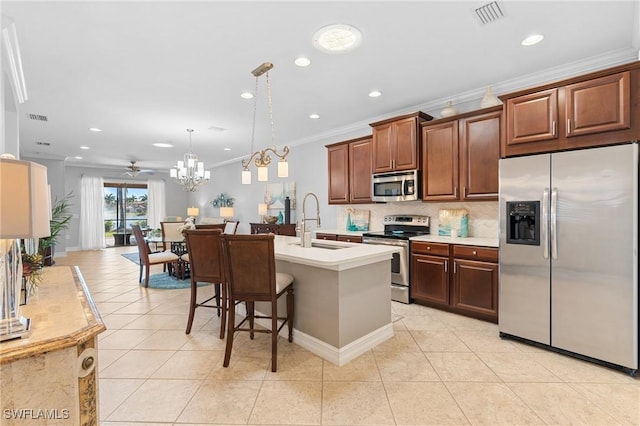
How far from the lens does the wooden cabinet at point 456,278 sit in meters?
3.23

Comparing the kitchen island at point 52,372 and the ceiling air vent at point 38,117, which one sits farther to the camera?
the ceiling air vent at point 38,117

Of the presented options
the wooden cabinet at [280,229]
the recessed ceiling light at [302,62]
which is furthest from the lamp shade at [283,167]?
the wooden cabinet at [280,229]

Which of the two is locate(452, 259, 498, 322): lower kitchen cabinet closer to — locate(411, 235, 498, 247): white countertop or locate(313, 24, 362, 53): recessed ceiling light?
locate(411, 235, 498, 247): white countertop

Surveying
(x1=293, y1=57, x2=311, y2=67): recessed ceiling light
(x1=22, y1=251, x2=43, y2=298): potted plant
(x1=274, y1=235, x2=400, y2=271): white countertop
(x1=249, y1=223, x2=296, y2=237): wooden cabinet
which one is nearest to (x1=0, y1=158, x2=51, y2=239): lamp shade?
(x1=22, y1=251, x2=43, y2=298): potted plant

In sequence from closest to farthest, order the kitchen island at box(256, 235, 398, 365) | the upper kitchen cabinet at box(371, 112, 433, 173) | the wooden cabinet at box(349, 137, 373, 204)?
the kitchen island at box(256, 235, 398, 365) < the upper kitchen cabinet at box(371, 112, 433, 173) < the wooden cabinet at box(349, 137, 373, 204)

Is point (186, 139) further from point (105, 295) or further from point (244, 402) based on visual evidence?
point (244, 402)

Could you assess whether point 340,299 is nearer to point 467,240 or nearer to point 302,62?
point 467,240

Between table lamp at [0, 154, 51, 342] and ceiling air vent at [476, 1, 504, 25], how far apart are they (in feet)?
9.27

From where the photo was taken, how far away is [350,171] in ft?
16.5

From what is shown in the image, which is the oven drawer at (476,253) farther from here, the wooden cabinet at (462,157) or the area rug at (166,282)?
the area rug at (166,282)

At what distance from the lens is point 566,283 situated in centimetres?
251

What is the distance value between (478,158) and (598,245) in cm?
152

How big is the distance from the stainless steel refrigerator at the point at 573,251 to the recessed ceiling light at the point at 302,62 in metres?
2.09

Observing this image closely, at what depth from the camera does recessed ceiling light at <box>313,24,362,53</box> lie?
246cm
